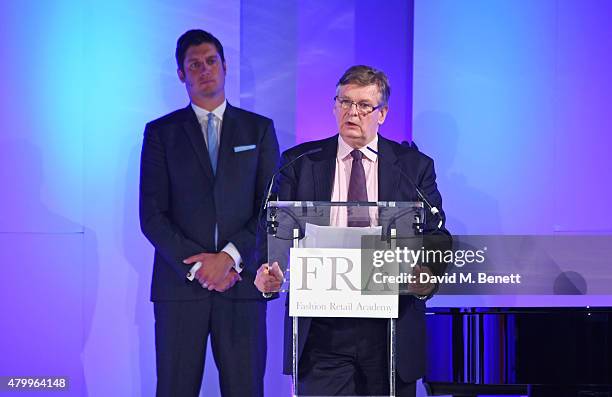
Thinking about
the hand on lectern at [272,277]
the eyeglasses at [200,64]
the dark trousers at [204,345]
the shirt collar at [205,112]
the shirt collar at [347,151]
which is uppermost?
the eyeglasses at [200,64]

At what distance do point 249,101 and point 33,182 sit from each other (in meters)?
1.31

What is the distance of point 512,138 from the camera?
16.2ft

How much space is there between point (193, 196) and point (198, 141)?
31cm

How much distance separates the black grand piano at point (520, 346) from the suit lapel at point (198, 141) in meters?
1.54

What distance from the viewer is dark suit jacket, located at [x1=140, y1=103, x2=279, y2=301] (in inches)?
176

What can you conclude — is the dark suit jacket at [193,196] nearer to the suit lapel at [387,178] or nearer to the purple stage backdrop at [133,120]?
the purple stage backdrop at [133,120]

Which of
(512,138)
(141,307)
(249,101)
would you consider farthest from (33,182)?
(512,138)

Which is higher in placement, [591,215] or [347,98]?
[347,98]

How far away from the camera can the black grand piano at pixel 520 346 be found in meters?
3.71

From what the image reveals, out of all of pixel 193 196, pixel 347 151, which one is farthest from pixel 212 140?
pixel 347 151

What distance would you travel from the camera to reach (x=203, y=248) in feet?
14.7

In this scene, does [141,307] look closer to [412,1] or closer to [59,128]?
[59,128]

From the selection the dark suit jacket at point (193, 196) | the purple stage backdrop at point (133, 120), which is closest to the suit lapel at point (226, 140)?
the dark suit jacket at point (193, 196)

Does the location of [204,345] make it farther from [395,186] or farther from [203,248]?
[395,186]
